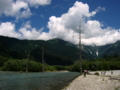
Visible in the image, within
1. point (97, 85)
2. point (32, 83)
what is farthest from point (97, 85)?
point (32, 83)

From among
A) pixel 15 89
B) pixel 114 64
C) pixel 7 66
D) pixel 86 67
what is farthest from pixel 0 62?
pixel 15 89

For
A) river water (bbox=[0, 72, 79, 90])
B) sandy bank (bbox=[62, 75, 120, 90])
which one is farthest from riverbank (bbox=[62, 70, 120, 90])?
river water (bbox=[0, 72, 79, 90])

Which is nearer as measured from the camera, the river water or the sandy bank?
the sandy bank

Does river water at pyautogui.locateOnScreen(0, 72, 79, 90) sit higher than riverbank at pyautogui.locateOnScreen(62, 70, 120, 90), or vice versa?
riverbank at pyautogui.locateOnScreen(62, 70, 120, 90)

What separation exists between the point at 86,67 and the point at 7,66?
8798cm

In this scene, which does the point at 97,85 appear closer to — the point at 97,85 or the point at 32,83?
the point at 97,85

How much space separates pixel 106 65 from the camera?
146625 millimetres

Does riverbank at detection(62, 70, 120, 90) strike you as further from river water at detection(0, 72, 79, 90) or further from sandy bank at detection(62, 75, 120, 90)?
river water at detection(0, 72, 79, 90)

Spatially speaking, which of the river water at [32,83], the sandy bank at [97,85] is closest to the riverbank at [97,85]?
the sandy bank at [97,85]

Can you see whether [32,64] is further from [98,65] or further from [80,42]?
[80,42]

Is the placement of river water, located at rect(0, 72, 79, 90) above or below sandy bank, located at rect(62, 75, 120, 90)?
below

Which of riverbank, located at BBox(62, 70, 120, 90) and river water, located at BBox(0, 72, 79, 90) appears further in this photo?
river water, located at BBox(0, 72, 79, 90)

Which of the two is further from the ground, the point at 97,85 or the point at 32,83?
the point at 97,85

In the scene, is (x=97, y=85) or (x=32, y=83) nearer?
(x=97, y=85)
